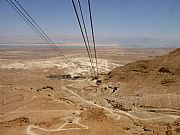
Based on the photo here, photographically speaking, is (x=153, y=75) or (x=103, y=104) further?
(x=153, y=75)

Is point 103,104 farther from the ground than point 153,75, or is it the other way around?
point 153,75

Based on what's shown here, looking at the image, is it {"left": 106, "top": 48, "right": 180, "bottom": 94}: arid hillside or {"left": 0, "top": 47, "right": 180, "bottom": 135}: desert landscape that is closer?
{"left": 0, "top": 47, "right": 180, "bottom": 135}: desert landscape

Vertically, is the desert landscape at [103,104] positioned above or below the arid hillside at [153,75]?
below

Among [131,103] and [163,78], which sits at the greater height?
[163,78]

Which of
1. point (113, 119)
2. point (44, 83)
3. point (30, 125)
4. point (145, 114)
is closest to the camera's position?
point (30, 125)

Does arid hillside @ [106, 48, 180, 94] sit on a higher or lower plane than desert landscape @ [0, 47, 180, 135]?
higher

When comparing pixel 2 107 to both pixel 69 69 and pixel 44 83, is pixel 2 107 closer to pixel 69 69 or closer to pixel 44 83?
pixel 44 83

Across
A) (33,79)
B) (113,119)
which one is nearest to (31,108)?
(113,119)

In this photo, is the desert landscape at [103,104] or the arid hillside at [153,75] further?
the arid hillside at [153,75]
